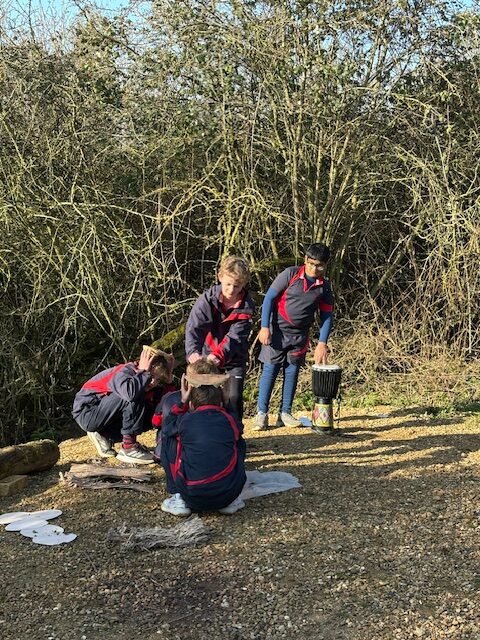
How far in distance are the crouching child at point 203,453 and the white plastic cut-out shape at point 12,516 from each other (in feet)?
2.73

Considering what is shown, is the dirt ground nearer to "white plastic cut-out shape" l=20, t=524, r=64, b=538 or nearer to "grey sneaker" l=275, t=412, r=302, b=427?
"white plastic cut-out shape" l=20, t=524, r=64, b=538

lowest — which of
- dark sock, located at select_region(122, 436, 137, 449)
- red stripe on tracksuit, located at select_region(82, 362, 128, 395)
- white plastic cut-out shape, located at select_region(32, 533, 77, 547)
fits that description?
white plastic cut-out shape, located at select_region(32, 533, 77, 547)

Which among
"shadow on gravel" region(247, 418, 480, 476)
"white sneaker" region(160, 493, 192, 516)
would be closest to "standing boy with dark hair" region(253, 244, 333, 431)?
"shadow on gravel" region(247, 418, 480, 476)

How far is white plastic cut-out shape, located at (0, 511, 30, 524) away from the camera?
4062 mm

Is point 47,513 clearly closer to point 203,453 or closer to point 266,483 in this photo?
point 203,453

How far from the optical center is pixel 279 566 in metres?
3.38

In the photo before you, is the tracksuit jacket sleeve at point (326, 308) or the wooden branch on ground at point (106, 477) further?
the tracksuit jacket sleeve at point (326, 308)

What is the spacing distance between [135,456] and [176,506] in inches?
42.7

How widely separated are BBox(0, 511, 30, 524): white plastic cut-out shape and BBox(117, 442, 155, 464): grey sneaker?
98 cm

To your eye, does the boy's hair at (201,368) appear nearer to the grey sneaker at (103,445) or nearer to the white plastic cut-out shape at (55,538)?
the white plastic cut-out shape at (55,538)

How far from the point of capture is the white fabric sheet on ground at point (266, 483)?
4324 mm

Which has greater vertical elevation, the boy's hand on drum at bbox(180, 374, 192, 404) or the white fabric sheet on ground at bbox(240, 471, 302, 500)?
the boy's hand on drum at bbox(180, 374, 192, 404)

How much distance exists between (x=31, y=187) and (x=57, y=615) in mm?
5326

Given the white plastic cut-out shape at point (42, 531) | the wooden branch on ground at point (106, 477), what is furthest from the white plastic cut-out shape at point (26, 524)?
the wooden branch on ground at point (106, 477)
